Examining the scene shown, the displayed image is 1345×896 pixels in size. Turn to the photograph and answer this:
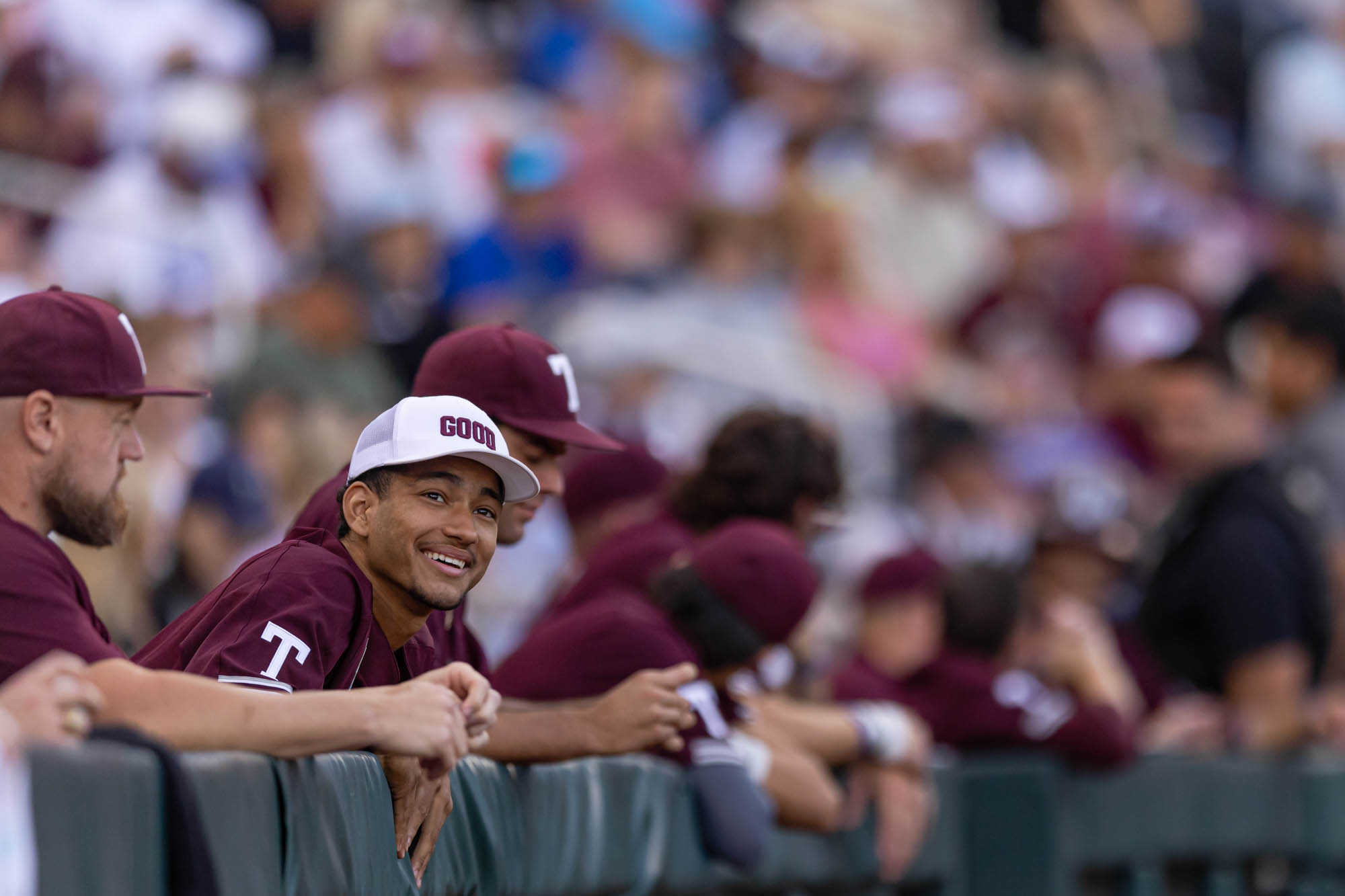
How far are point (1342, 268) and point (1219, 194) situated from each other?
137 cm

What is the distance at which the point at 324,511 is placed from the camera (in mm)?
4535

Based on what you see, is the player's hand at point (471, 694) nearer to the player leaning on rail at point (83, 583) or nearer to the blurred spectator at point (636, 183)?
the player leaning on rail at point (83, 583)

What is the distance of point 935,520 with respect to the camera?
11.3 metres

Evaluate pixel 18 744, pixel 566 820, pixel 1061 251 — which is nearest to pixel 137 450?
pixel 566 820

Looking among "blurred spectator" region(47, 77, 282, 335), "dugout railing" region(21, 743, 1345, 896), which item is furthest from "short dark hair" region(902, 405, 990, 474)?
"blurred spectator" region(47, 77, 282, 335)

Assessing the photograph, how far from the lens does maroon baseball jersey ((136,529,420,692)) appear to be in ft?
11.9

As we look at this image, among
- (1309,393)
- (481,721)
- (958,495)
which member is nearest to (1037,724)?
(481,721)

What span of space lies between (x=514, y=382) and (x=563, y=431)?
0.16 metres

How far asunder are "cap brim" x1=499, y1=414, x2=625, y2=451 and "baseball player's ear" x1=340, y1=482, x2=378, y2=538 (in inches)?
37.1

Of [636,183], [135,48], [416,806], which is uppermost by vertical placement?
[135,48]

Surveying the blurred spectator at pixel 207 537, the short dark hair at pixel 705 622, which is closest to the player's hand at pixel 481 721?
the short dark hair at pixel 705 622

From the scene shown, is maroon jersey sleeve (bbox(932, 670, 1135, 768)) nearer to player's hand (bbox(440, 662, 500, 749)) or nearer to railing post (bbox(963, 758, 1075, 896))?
railing post (bbox(963, 758, 1075, 896))

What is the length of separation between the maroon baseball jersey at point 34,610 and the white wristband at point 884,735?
2.88 meters

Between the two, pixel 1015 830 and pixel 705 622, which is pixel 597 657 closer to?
Result: pixel 705 622
